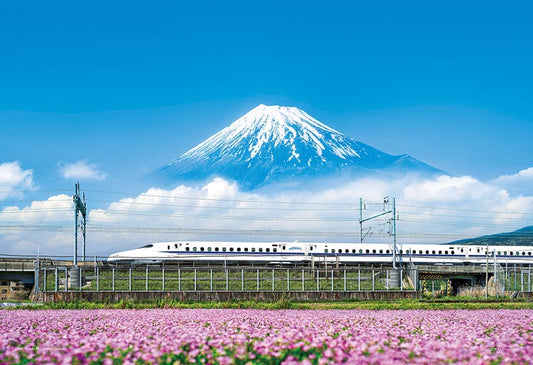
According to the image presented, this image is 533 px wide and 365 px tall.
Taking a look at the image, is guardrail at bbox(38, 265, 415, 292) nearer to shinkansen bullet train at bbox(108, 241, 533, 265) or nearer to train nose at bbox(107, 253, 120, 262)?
shinkansen bullet train at bbox(108, 241, 533, 265)

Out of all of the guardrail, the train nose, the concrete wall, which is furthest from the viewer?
the train nose

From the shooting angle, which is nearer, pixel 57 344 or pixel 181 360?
pixel 181 360

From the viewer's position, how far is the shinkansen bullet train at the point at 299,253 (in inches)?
2724

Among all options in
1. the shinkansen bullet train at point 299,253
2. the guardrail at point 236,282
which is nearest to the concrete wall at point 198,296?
the guardrail at point 236,282

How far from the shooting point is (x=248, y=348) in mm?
8953

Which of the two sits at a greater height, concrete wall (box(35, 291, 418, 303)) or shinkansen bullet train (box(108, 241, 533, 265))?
shinkansen bullet train (box(108, 241, 533, 265))

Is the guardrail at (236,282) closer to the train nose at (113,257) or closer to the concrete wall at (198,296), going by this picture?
the concrete wall at (198,296)

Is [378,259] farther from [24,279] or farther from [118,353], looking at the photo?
[118,353]

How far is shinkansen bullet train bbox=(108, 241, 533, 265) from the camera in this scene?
69.2 m

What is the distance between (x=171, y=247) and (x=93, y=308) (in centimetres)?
3918

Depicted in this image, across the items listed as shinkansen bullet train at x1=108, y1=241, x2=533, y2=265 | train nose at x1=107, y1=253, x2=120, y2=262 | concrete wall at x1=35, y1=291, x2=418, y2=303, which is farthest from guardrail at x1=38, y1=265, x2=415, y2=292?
train nose at x1=107, y1=253, x2=120, y2=262

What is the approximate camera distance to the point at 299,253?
72.9 metres

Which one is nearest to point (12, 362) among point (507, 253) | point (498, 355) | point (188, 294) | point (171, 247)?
point (498, 355)

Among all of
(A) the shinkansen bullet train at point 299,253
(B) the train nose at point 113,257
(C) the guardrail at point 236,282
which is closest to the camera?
(C) the guardrail at point 236,282
